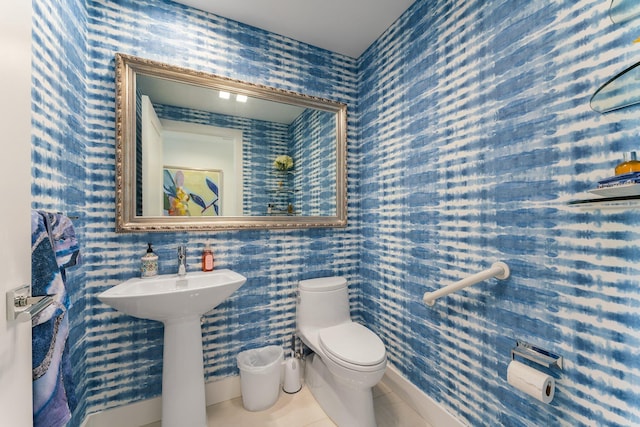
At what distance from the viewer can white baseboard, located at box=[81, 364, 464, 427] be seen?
1438mm

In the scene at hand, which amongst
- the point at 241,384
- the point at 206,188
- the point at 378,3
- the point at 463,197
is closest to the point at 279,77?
the point at 378,3

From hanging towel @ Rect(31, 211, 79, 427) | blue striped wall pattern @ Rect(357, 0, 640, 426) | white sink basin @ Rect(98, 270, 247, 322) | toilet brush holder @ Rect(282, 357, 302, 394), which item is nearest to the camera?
hanging towel @ Rect(31, 211, 79, 427)

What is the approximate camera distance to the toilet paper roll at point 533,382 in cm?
98

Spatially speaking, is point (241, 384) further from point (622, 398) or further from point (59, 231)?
point (622, 398)

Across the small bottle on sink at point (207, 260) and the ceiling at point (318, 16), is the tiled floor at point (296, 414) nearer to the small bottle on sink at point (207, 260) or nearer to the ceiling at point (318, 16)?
the small bottle on sink at point (207, 260)

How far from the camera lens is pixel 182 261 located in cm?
155

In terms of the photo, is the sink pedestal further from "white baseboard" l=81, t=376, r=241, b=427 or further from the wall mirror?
the wall mirror

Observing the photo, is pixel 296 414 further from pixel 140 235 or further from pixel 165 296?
pixel 140 235

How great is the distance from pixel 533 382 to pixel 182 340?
59.7 inches

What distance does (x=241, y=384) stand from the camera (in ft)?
5.41

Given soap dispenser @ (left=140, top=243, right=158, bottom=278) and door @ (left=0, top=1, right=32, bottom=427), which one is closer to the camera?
door @ (left=0, top=1, right=32, bottom=427)

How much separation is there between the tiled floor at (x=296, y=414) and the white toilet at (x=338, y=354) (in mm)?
78

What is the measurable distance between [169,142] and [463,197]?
1652mm

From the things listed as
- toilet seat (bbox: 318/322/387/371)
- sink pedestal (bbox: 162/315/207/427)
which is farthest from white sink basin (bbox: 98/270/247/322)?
toilet seat (bbox: 318/322/387/371)
